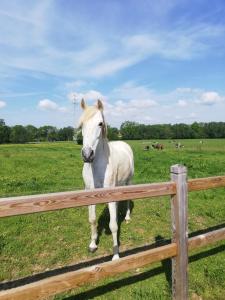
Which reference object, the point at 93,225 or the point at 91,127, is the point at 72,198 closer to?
the point at 91,127

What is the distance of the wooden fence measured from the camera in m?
3.17

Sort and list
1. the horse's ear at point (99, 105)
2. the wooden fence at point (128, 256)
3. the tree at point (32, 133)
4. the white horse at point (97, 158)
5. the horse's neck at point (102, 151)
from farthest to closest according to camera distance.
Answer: the tree at point (32, 133), the horse's neck at point (102, 151), the horse's ear at point (99, 105), the white horse at point (97, 158), the wooden fence at point (128, 256)

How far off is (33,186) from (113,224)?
698 cm

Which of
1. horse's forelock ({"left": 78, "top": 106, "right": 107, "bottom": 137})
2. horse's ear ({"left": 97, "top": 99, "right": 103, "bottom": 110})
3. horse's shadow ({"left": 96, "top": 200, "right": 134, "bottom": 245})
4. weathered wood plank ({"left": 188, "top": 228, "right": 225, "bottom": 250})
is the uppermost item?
horse's ear ({"left": 97, "top": 99, "right": 103, "bottom": 110})

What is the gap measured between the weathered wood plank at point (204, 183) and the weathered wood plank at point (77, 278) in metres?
0.90

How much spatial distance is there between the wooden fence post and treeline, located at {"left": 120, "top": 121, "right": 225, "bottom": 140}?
118m

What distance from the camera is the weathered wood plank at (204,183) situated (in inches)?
175

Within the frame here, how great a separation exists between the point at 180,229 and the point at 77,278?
1.61 m

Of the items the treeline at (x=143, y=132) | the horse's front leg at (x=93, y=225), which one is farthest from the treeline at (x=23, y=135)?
the horse's front leg at (x=93, y=225)

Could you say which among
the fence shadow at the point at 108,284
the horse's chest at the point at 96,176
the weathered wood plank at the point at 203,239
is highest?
the horse's chest at the point at 96,176

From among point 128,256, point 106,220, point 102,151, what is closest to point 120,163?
point 102,151

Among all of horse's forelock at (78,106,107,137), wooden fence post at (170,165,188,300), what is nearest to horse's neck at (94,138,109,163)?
horse's forelock at (78,106,107,137)

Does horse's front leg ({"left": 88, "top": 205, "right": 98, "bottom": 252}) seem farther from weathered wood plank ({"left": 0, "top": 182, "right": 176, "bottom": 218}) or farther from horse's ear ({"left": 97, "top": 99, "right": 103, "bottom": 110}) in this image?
weathered wood plank ({"left": 0, "top": 182, "right": 176, "bottom": 218})

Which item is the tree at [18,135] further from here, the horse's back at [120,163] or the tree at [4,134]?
the horse's back at [120,163]
